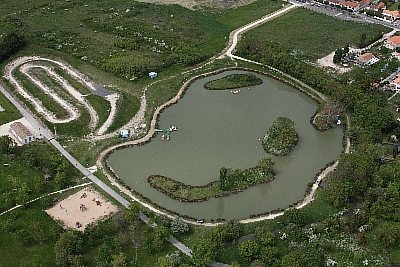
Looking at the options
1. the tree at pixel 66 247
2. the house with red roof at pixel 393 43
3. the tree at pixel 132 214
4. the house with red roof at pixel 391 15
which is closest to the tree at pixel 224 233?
the tree at pixel 132 214

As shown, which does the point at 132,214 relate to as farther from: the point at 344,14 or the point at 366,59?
the point at 344,14

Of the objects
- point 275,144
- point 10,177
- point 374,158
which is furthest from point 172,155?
point 374,158

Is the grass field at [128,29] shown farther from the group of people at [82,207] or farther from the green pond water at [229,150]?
the group of people at [82,207]

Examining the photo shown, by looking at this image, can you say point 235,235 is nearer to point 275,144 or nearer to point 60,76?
point 275,144

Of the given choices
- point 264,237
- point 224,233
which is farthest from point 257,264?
point 224,233

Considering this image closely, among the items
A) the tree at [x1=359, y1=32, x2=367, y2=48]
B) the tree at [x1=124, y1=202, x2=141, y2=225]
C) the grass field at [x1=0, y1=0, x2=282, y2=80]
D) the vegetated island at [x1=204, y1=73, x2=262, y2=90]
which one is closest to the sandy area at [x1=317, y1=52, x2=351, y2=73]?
the tree at [x1=359, y1=32, x2=367, y2=48]

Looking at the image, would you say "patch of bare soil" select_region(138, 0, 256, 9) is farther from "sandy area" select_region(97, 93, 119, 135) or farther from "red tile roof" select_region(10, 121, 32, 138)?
"red tile roof" select_region(10, 121, 32, 138)
